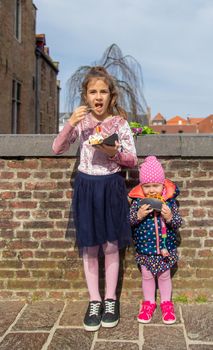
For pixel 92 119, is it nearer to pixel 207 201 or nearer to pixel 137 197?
pixel 137 197

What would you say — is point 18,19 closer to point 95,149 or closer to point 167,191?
point 95,149

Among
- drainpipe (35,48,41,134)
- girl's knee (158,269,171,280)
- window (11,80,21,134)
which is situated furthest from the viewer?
drainpipe (35,48,41,134)

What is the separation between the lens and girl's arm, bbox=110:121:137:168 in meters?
3.26

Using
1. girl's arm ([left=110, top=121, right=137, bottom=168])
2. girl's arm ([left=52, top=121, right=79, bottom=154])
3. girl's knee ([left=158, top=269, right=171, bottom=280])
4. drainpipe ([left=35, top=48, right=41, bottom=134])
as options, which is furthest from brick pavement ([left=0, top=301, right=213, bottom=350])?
drainpipe ([left=35, top=48, right=41, bottom=134])

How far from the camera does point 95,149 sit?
3340 millimetres

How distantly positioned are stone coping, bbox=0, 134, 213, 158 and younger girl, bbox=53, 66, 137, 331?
461 mm

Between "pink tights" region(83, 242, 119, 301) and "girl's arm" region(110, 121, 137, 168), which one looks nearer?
"girl's arm" region(110, 121, 137, 168)

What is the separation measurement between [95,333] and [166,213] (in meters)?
1.04

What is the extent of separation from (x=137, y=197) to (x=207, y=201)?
0.72 m

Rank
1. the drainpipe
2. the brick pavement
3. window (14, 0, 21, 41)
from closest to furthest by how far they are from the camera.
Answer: the brick pavement
window (14, 0, 21, 41)
the drainpipe

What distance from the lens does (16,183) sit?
3.94 m

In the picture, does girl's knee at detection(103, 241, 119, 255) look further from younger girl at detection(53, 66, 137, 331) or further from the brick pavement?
the brick pavement

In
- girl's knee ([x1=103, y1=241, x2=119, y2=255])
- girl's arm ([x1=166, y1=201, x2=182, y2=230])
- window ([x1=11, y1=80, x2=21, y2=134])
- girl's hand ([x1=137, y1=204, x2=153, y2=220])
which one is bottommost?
girl's knee ([x1=103, y1=241, x2=119, y2=255])

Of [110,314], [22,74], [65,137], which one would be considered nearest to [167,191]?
[65,137]
